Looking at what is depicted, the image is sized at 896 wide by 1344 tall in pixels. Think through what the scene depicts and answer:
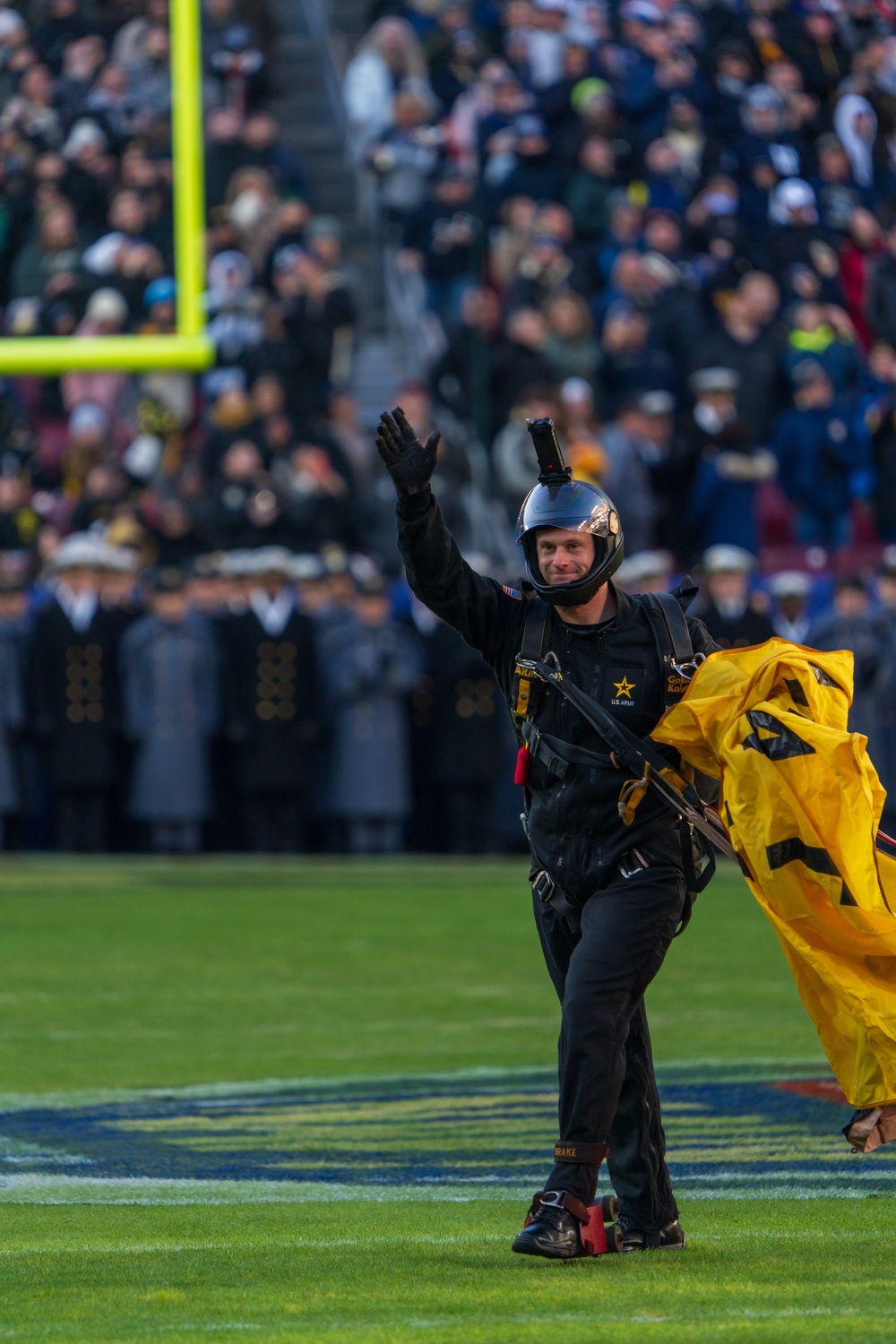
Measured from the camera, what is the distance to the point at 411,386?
17625mm

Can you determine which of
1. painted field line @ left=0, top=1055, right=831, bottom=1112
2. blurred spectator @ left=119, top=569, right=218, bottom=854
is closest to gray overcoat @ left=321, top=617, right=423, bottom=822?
blurred spectator @ left=119, top=569, right=218, bottom=854

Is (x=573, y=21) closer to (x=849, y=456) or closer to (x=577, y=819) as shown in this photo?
(x=849, y=456)

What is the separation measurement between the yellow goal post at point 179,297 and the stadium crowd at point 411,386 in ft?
0.42

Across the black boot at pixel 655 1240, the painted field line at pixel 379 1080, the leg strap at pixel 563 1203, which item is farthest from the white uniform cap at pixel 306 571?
the leg strap at pixel 563 1203

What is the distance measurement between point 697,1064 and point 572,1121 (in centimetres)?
327

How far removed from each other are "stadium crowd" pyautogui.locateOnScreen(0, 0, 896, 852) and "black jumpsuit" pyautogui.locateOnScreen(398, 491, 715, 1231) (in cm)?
797

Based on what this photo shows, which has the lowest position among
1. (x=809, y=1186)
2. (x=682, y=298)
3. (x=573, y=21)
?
(x=809, y=1186)

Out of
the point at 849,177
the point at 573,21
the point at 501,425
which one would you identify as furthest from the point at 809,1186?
the point at 573,21

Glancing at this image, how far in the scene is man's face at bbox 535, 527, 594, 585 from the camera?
5.62m

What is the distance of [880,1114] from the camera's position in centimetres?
534

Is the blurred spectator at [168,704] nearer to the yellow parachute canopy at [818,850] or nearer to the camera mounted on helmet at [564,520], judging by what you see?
the camera mounted on helmet at [564,520]

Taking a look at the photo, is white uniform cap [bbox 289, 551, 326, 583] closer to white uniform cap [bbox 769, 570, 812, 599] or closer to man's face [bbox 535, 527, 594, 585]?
white uniform cap [bbox 769, 570, 812, 599]

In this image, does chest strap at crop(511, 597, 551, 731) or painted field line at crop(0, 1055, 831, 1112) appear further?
painted field line at crop(0, 1055, 831, 1112)

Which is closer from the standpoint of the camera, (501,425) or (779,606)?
(779,606)
